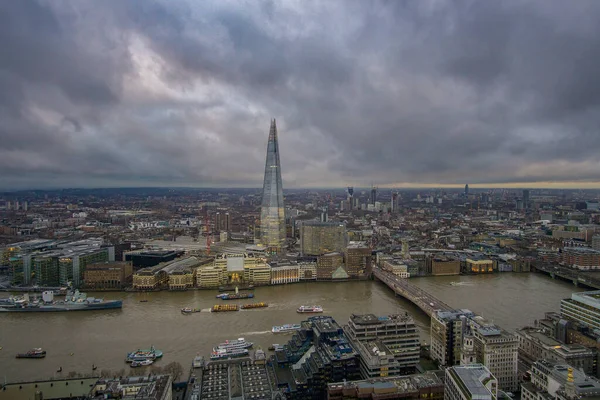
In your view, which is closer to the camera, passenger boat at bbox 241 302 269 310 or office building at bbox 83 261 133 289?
passenger boat at bbox 241 302 269 310

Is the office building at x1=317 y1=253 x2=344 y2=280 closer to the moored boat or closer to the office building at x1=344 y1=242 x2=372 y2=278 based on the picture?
the office building at x1=344 y1=242 x2=372 y2=278

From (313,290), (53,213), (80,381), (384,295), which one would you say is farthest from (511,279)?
(53,213)

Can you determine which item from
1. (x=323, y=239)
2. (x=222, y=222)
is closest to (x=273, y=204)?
(x=323, y=239)

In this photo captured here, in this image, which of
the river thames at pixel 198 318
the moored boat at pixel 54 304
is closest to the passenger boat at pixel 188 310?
the river thames at pixel 198 318

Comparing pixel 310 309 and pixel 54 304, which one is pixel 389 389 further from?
pixel 54 304

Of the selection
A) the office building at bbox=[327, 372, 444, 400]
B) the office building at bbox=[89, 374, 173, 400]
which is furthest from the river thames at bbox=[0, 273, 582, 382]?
the office building at bbox=[327, 372, 444, 400]

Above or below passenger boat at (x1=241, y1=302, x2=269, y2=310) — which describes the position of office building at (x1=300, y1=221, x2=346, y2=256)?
above

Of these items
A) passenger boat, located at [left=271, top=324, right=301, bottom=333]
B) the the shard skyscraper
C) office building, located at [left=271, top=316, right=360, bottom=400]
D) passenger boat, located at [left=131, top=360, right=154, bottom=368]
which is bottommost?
passenger boat, located at [left=131, top=360, right=154, bottom=368]

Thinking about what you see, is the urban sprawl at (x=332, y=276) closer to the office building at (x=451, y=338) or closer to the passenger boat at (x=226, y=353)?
the office building at (x=451, y=338)
